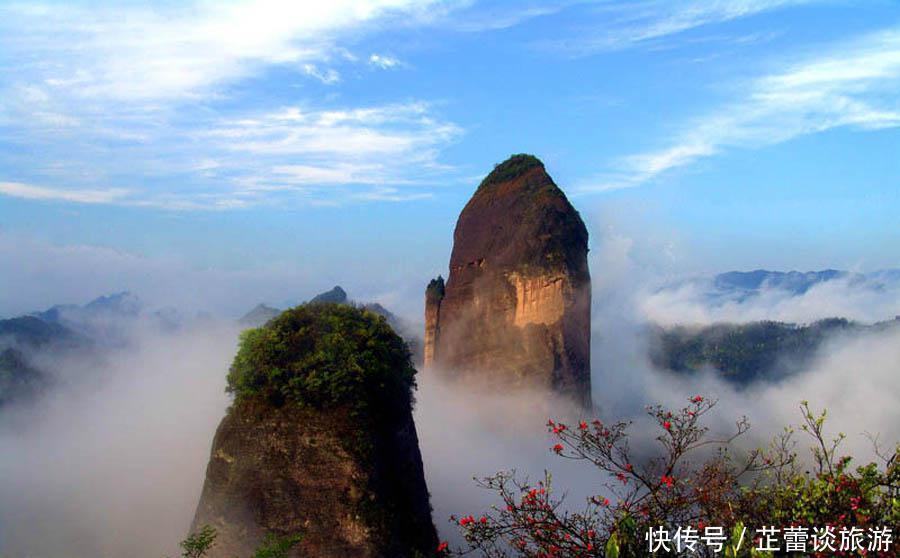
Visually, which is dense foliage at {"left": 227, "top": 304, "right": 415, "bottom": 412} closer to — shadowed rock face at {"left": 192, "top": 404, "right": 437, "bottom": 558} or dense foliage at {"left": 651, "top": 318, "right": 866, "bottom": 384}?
shadowed rock face at {"left": 192, "top": 404, "right": 437, "bottom": 558}

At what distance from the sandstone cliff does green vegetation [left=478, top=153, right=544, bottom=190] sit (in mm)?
25037

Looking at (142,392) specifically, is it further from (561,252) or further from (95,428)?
(561,252)

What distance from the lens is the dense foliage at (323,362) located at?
16844 mm

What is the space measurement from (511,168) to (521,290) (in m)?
8.98

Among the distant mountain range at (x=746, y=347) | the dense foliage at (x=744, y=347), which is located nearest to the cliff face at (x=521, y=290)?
the distant mountain range at (x=746, y=347)

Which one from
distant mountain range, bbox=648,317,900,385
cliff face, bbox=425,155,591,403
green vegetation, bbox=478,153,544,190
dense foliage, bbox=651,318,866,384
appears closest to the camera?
cliff face, bbox=425,155,591,403

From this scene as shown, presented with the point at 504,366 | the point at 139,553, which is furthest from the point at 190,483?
the point at 504,366

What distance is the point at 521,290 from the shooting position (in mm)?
37562

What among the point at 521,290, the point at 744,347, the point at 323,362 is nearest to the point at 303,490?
the point at 323,362

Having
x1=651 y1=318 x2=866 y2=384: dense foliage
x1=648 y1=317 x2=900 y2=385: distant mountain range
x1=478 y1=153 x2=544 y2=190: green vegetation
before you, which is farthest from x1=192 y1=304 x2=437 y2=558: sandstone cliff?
x1=651 y1=318 x2=866 y2=384: dense foliage

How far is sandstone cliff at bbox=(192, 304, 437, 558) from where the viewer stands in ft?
51.3

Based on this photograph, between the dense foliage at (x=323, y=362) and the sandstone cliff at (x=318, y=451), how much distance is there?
29mm

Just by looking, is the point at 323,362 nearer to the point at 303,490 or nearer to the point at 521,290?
the point at 303,490

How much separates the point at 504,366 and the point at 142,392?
921 inches
